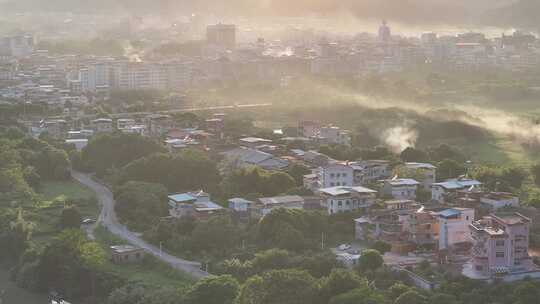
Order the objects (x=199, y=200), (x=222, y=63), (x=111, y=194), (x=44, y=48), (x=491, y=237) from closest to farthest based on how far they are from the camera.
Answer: (x=491, y=237) → (x=199, y=200) → (x=111, y=194) → (x=222, y=63) → (x=44, y=48)

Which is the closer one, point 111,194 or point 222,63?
point 111,194

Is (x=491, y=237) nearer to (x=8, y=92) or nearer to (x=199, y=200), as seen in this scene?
(x=199, y=200)

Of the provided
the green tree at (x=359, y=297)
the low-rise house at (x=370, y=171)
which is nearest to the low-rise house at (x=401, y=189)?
the low-rise house at (x=370, y=171)

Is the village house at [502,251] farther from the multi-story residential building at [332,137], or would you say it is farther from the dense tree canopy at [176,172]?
the multi-story residential building at [332,137]

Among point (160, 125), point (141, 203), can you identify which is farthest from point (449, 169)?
point (160, 125)

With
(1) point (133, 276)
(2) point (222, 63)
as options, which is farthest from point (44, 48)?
(1) point (133, 276)

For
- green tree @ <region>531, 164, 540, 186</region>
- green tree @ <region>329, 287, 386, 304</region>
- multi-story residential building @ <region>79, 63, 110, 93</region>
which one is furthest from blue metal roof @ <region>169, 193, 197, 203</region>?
multi-story residential building @ <region>79, 63, 110, 93</region>
